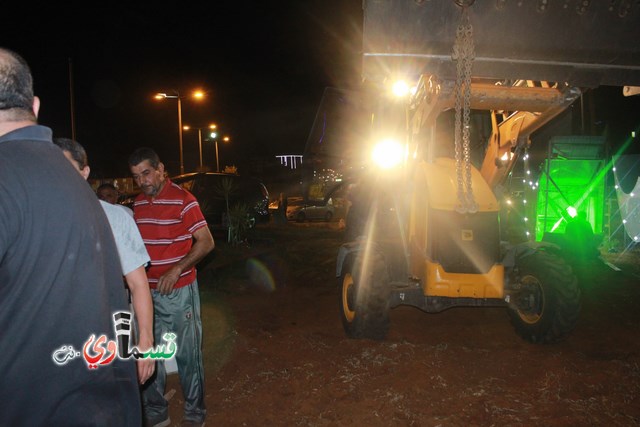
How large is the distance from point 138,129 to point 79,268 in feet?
117

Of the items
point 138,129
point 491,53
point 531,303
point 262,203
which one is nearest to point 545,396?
point 531,303

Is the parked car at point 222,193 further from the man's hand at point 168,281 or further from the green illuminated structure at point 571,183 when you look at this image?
the man's hand at point 168,281

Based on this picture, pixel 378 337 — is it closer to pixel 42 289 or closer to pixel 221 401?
pixel 221 401

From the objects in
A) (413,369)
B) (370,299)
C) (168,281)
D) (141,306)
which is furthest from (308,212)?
(141,306)

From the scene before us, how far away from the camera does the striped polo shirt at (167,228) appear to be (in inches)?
131

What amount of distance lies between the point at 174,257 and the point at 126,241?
1006mm

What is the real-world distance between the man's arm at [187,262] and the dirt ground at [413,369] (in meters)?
1.33

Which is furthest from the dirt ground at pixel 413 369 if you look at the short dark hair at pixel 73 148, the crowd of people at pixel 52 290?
the crowd of people at pixel 52 290

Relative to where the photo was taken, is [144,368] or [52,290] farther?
[144,368]

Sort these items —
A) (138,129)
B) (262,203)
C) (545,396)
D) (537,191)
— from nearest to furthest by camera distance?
(545,396) < (537,191) < (262,203) < (138,129)

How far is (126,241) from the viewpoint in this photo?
7.75ft

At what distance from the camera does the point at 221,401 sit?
13.1ft

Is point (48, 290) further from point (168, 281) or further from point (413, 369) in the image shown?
point (413, 369)

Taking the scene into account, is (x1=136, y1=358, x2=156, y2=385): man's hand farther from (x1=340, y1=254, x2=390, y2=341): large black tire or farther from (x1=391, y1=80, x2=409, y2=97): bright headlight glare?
(x1=391, y1=80, x2=409, y2=97): bright headlight glare
